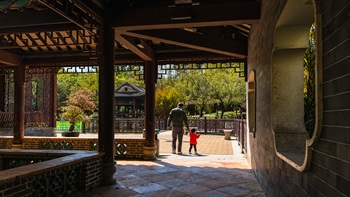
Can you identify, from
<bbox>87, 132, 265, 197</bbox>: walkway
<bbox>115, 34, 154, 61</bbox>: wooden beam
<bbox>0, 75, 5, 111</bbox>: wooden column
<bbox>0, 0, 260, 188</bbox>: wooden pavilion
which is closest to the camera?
<bbox>87, 132, 265, 197</bbox>: walkway

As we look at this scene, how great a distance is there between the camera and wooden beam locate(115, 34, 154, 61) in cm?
603

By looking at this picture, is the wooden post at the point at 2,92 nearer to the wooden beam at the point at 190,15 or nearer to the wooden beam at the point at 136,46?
the wooden beam at the point at 136,46

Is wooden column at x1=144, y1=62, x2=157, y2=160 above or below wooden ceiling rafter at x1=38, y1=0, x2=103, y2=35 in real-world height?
below

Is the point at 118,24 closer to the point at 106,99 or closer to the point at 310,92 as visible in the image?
the point at 106,99

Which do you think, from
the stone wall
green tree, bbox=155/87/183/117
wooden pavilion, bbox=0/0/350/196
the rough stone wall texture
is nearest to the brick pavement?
wooden pavilion, bbox=0/0/350/196

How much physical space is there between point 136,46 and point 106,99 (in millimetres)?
→ 1921

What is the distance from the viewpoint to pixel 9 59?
867 centimetres

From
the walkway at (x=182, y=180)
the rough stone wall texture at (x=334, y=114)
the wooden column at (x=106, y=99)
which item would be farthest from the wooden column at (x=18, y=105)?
the rough stone wall texture at (x=334, y=114)

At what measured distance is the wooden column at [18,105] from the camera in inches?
365

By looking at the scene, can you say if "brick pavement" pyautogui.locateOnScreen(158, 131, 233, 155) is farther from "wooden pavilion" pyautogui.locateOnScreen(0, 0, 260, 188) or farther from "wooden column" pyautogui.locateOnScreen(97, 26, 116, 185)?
"wooden column" pyautogui.locateOnScreen(97, 26, 116, 185)

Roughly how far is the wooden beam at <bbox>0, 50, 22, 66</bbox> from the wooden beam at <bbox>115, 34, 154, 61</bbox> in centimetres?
395

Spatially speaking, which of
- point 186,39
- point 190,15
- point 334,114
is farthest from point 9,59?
point 334,114

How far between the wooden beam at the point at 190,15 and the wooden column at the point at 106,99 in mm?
394

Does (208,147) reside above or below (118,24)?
below
